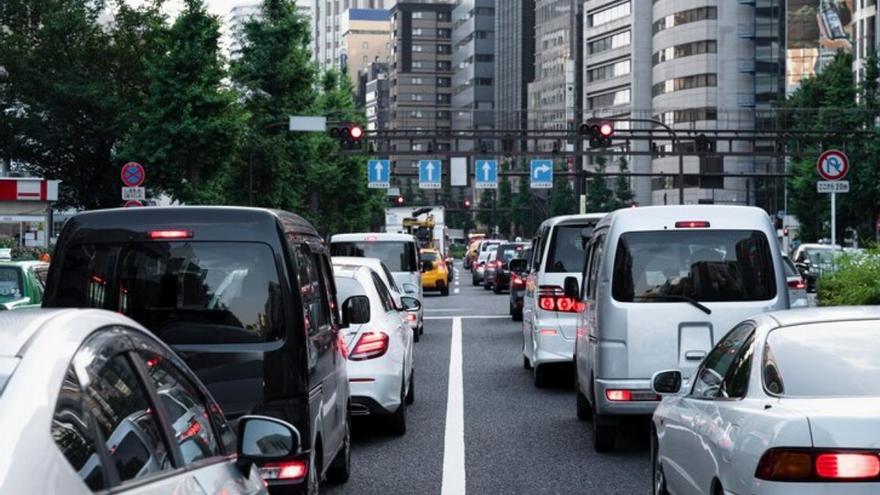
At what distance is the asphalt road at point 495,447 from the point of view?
34.6 ft

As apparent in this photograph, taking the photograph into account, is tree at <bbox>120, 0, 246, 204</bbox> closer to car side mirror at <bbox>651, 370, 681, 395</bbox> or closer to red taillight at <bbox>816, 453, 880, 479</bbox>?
car side mirror at <bbox>651, 370, 681, 395</bbox>

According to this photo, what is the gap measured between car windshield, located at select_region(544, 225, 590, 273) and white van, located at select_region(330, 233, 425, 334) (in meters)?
10.8

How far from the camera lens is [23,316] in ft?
11.8

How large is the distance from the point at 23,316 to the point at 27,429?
0.79 m

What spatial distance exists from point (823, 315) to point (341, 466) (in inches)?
176

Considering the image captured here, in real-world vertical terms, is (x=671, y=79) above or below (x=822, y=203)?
above

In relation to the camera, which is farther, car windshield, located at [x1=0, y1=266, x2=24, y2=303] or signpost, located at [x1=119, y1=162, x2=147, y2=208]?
signpost, located at [x1=119, y1=162, x2=147, y2=208]

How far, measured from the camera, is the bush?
1962 centimetres

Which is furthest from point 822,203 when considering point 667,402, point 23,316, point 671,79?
point 23,316

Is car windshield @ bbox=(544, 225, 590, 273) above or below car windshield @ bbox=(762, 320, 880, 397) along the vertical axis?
above

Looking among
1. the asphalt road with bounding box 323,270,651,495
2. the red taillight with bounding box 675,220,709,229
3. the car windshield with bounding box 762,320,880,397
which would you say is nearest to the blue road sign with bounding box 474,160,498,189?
the asphalt road with bounding box 323,270,651,495

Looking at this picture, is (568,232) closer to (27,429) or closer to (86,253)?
(86,253)

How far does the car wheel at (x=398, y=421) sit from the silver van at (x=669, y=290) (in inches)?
74.2

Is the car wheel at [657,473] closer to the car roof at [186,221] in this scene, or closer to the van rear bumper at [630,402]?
the car roof at [186,221]
